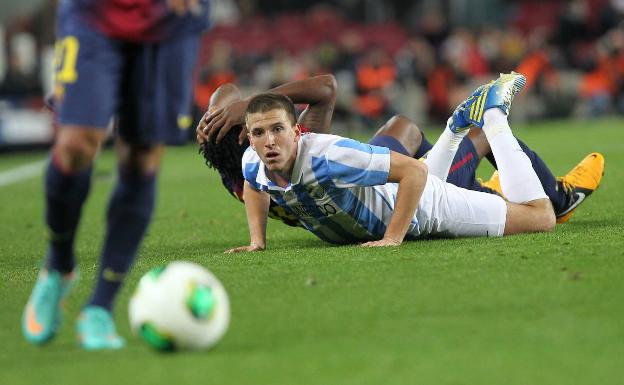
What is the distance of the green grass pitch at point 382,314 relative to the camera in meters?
3.62

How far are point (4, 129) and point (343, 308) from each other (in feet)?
53.5

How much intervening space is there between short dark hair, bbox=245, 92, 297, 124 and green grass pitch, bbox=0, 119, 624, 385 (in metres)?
0.75

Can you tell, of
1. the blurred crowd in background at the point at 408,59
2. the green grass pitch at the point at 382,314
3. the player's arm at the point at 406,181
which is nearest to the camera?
the green grass pitch at the point at 382,314

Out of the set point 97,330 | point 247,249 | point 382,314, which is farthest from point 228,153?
point 97,330

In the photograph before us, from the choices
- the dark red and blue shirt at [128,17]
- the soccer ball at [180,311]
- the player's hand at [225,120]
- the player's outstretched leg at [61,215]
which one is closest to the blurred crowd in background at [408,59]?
the player's hand at [225,120]

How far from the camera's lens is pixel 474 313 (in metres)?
4.38

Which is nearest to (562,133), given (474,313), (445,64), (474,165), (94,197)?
(445,64)

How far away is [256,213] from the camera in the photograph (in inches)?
260

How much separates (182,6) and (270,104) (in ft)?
5.54

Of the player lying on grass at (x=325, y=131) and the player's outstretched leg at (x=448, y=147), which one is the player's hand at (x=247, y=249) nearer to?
the player lying on grass at (x=325, y=131)

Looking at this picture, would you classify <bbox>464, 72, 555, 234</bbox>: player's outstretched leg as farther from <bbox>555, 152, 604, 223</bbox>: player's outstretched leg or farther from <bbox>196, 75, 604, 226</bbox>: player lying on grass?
<bbox>555, 152, 604, 223</bbox>: player's outstretched leg

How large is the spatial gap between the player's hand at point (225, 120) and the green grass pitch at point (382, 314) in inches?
26.5

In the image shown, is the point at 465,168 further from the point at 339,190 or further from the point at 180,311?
Result: the point at 180,311

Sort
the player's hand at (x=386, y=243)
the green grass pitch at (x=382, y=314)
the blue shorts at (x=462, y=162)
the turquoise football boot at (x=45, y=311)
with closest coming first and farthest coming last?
the green grass pitch at (x=382, y=314) < the turquoise football boot at (x=45, y=311) < the player's hand at (x=386, y=243) < the blue shorts at (x=462, y=162)
